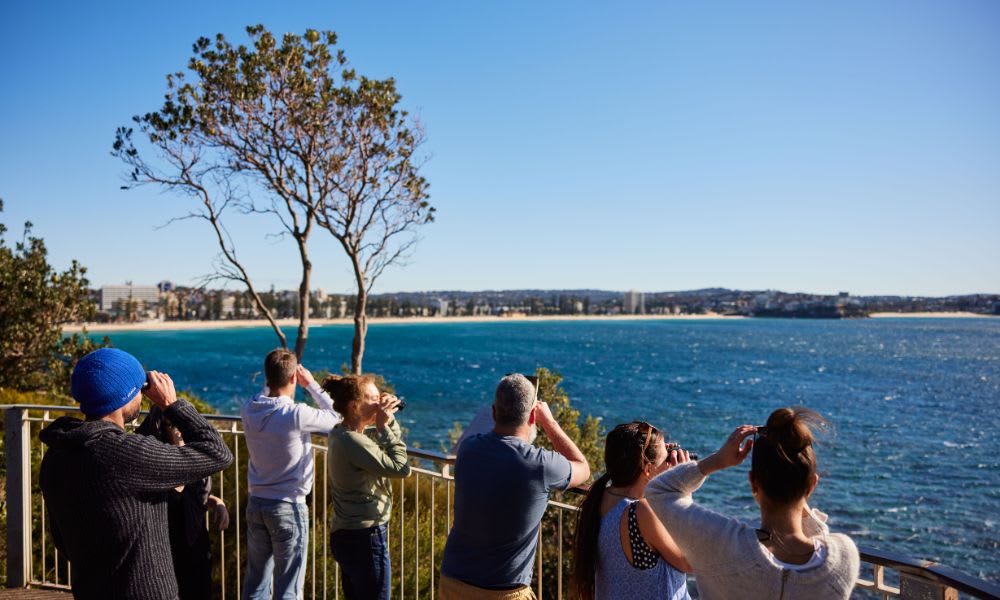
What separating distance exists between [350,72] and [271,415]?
10.9 meters

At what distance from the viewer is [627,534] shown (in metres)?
2.47

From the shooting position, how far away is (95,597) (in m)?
2.42

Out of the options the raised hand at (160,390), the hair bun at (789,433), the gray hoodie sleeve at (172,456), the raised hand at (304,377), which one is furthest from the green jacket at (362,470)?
the hair bun at (789,433)

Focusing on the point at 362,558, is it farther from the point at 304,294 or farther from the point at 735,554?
the point at 304,294

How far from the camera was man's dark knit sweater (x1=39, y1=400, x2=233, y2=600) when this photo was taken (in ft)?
7.71

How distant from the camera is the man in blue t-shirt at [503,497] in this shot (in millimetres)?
2850

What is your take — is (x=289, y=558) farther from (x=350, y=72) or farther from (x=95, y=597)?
(x=350, y=72)

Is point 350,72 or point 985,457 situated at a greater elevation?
point 350,72

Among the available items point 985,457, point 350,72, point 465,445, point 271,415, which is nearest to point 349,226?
point 350,72

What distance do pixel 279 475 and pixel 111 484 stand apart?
1586mm

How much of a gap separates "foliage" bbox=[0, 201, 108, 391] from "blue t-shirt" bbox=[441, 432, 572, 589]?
45.0ft

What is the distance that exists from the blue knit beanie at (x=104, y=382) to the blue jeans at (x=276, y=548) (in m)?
1.60

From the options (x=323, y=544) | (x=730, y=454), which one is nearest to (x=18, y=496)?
(x=323, y=544)

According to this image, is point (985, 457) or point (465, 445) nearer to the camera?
point (465, 445)
